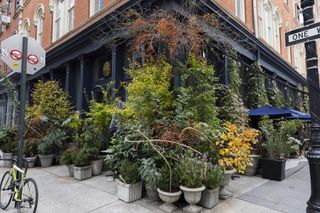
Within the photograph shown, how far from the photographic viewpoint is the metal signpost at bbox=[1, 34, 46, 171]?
431 centimetres

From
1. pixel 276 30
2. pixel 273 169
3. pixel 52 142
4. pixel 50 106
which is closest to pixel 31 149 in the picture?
pixel 52 142

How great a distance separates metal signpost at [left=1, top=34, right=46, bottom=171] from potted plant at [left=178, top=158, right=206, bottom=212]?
3156 mm

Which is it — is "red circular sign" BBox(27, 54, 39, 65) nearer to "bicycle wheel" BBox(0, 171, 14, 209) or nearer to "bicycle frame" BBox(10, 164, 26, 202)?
"bicycle frame" BBox(10, 164, 26, 202)

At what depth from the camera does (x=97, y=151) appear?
275 inches

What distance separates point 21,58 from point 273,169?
22.5 ft

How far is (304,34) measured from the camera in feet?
13.1

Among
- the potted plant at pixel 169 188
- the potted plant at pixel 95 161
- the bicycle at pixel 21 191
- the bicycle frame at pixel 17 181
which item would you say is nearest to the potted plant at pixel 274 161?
the potted plant at pixel 169 188

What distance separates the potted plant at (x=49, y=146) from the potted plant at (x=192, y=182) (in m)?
6.08

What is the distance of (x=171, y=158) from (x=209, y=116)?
177 centimetres

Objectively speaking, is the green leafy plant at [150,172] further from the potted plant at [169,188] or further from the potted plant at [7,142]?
the potted plant at [7,142]

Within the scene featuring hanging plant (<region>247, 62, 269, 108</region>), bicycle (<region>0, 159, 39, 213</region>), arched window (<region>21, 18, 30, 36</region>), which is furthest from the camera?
arched window (<region>21, 18, 30, 36</region>)

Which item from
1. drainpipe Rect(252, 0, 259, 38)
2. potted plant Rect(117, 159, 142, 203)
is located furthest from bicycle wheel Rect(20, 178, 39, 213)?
drainpipe Rect(252, 0, 259, 38)

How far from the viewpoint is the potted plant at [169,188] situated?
4.35m

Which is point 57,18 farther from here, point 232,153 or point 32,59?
point 232,153
